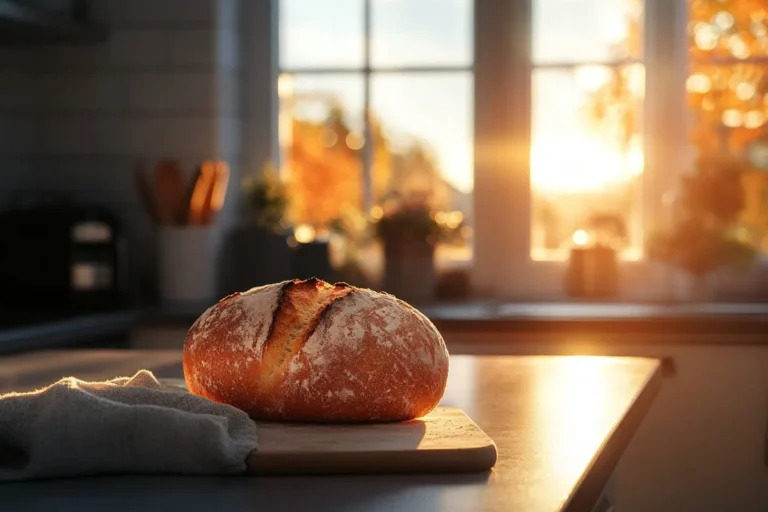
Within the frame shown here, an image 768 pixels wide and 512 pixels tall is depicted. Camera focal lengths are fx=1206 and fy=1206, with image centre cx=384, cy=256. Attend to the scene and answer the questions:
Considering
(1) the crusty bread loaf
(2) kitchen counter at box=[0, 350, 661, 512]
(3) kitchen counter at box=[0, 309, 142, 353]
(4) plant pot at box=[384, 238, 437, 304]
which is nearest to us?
(2) kitchen counter at box=[0, 350, 661, 512]

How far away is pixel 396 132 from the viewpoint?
325 centimetres

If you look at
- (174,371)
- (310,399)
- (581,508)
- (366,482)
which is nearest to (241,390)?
(310,399)

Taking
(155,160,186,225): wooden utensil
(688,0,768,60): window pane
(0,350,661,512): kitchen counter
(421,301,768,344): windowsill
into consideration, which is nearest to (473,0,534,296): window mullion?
(688,0,768,60): window pane

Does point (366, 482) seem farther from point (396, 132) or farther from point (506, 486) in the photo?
point (396, 132)

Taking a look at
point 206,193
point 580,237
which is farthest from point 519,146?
point 206,193

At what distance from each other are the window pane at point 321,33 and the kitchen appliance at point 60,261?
0.75 meters

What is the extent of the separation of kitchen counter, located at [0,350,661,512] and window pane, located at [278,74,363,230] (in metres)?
1.89

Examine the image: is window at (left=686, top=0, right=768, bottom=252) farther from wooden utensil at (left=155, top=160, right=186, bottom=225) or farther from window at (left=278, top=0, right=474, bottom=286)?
wooden utensil at (left=155, top=160, right=186, bottom=225)

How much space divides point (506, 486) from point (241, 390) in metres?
0.31

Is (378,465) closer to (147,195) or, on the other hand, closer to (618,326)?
(618,326)

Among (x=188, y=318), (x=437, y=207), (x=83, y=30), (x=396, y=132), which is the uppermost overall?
(x=83, y=30)

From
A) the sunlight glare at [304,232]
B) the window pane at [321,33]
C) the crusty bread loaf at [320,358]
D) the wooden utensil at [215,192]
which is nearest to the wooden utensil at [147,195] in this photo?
the wooden utensil at [215,192]

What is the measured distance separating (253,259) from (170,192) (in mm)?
276

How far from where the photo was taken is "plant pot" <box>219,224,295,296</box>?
308cm
